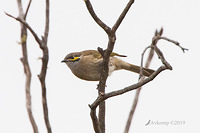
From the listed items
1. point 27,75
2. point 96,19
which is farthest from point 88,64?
point 27,75

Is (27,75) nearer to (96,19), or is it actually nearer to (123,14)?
(96,19)

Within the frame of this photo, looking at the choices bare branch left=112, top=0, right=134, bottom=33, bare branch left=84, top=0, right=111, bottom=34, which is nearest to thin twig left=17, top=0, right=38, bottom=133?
bare branch left=84, top=0, right=111, bottom=34

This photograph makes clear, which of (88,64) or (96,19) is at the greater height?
(96,19)

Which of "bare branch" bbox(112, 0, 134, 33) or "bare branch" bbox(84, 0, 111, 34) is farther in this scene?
"bare branch" bbox(112, 0, 134, 33)

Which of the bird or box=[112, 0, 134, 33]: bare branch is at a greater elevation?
box=[112, 0, 134, 33]: bare branch

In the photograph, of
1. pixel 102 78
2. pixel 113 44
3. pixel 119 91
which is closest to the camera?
pixel 119 91

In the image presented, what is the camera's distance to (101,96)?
4.24m

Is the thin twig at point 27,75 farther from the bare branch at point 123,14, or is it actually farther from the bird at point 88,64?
the bird at point 88,64

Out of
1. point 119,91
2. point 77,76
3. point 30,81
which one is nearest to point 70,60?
point 77,76

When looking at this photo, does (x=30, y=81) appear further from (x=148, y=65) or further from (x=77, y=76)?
(x=77, y=76)

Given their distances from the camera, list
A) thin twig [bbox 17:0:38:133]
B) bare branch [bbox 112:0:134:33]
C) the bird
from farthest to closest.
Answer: the bird
bare branch [bbox 112:0:134:33]
thin twig [bbox 17:0:38:133]

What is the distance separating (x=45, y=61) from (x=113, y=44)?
6.38 ft

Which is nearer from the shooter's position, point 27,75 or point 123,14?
point 27,75

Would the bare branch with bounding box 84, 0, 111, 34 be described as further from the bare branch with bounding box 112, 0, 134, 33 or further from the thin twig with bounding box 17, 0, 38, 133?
the thin twig with bounding box 17, 0, 38, 133
